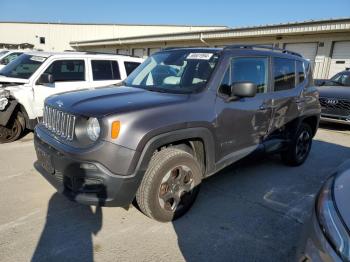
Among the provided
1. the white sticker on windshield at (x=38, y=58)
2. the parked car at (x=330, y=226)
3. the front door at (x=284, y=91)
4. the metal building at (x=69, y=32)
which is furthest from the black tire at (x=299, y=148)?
the metal building at (x=69, y=32)

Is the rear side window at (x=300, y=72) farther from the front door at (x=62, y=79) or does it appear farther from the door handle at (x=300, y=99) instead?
the front door at (x=62, y=79)

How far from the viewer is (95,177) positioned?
9.25 feet

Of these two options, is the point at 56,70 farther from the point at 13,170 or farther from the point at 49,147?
the point at 49,147

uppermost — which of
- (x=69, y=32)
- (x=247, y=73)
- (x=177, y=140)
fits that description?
(x=69, y=32)

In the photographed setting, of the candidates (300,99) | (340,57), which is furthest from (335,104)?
(340,57)

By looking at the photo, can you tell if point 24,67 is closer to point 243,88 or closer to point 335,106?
point 243,88

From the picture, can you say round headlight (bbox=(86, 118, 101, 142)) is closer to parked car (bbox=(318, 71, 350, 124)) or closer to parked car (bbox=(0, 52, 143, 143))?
parked car (bbox=(0, 52, 143, 143))

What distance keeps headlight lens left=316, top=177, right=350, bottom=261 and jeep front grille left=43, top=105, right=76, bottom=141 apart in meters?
2.23

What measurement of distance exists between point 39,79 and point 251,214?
4.92 m

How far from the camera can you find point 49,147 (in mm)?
3238

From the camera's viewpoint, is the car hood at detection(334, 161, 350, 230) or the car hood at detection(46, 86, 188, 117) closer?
the car hood at detection(334, 161, 350, 230)

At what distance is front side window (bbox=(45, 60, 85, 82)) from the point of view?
662 centimetres

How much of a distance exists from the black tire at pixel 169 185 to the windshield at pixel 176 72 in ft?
2.71

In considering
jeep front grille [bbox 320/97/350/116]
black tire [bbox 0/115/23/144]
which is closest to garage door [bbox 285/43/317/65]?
jeep front grille [bbox 320/97/350/116]
